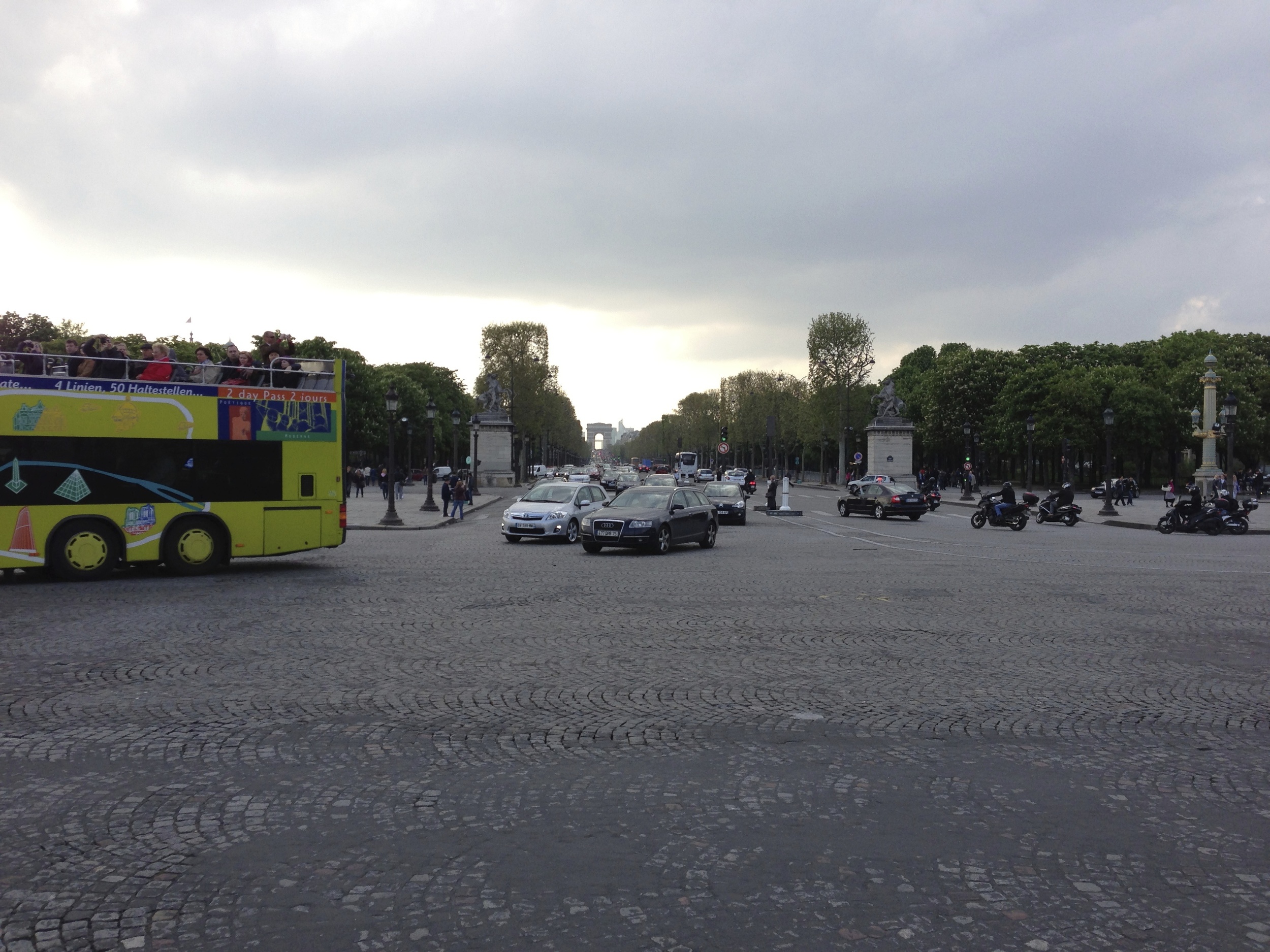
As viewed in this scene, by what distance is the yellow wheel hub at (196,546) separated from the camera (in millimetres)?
16875

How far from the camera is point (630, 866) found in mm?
4488

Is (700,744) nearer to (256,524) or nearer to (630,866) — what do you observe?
(630,866)

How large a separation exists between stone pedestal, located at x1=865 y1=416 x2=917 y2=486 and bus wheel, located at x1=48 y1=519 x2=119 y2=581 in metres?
61.9

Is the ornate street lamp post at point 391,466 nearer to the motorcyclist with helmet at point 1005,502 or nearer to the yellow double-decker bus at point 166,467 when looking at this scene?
the yellow double-decker bus at point 166,467

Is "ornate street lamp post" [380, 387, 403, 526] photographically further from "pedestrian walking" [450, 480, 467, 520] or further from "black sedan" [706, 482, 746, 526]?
"black sedan" [706, 482, 746, 526]

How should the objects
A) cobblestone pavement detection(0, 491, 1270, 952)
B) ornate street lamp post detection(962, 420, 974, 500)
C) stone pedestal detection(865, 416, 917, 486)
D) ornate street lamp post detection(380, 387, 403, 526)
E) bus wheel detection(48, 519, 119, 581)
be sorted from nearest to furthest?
cobblestone pavement detection(0, 491, 1270, 952) → bus wheel detection(48, 519, 119, 581) → ornate street lamp post detection(380, 387, 403, 526) → ornate street lamp post detection(962, 420, 974, 500) → stone pedestal detection(865, 416, 917, 486)

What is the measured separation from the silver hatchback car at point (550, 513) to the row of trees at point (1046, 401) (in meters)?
36.4

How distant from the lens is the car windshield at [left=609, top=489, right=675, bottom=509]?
2262 centimetres

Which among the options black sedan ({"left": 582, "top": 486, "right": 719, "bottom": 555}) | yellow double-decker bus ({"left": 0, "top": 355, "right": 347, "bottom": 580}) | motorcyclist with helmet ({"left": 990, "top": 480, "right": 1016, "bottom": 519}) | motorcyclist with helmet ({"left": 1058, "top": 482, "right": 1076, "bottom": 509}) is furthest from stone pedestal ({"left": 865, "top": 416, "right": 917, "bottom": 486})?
yellow double-decker bus ({"left": 0, "top": 355, "right": 347, "bottom": 580})

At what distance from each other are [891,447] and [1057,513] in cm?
3786

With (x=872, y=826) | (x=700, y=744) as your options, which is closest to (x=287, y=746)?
(x=700, y=744)

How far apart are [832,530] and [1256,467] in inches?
2399

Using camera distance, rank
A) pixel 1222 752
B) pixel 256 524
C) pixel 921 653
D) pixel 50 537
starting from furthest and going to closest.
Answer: pixel 256 524
pixel 50 537
pixel 921 653
pixel 1222 752

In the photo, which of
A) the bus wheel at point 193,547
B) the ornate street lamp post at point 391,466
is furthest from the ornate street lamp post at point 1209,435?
the bus wheel at point 193,547
